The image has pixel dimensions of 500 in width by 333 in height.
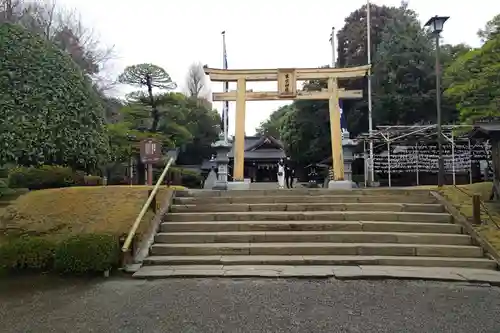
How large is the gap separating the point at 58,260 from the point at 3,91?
428 centimetres

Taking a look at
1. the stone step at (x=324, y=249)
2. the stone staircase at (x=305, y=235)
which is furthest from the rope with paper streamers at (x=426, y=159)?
the stone step at (x=324, y=249)

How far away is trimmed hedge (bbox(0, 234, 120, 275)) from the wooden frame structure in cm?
716

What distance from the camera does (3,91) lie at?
7.51 meters

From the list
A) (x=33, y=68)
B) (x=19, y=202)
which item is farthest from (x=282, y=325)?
(x=33, y=68)

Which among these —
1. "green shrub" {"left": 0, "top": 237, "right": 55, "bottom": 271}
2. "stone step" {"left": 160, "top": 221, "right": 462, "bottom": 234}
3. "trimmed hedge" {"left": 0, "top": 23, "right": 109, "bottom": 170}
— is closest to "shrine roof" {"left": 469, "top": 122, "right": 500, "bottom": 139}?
"stone step" {"left": 160, "top": 221, "right": 462, "bottom": 234}

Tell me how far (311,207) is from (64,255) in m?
4.96

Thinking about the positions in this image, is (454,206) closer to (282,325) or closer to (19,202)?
(282,325)

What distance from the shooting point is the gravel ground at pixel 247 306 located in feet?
12.3

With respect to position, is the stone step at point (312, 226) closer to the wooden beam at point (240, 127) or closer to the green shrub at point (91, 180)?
the green shrub at point (91, 180)

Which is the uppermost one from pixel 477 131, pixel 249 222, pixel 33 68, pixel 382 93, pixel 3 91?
pixel 382 93

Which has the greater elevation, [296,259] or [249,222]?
[249,222]

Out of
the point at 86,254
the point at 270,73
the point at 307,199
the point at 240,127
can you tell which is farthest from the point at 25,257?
the point at 270,73

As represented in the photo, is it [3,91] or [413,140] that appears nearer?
[3,91]

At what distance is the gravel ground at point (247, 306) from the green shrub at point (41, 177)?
5.08 meters
